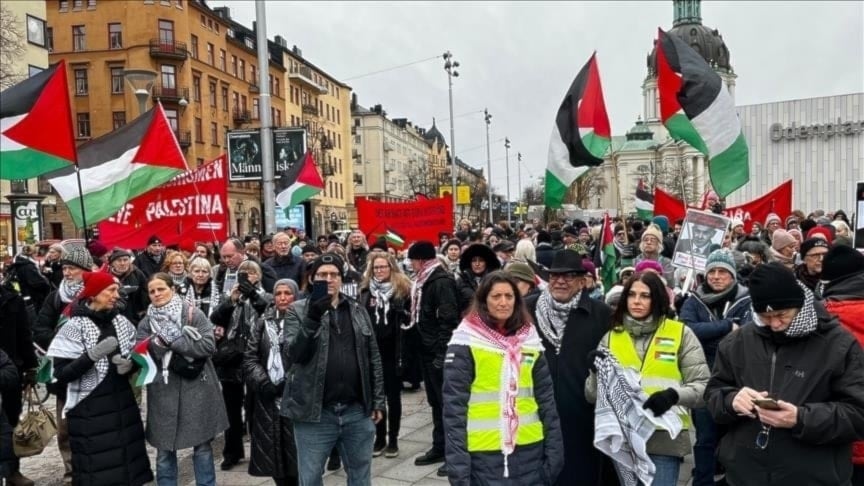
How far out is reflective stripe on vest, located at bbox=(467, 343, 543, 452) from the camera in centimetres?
367

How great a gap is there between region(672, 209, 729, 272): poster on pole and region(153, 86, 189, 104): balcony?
50.7m

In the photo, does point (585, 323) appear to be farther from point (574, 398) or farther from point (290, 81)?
point (290, 81)

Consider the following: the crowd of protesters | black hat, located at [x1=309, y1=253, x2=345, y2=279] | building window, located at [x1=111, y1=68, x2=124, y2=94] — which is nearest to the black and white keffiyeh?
the crowd of protesters

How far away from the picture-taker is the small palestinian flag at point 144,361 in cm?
504

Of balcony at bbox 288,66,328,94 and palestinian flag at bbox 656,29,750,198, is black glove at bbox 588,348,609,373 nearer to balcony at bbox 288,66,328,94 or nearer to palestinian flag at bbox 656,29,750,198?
palestinian flag at bbox 656,29,750,198

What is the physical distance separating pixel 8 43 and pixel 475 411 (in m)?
33.7

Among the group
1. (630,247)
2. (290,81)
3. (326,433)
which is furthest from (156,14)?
(326,433)

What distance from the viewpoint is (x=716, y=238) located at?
6.52 m

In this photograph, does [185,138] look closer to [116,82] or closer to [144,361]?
[116,82]

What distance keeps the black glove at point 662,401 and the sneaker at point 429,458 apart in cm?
303

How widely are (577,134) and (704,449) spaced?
440cm

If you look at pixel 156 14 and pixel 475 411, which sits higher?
pixel 156 14

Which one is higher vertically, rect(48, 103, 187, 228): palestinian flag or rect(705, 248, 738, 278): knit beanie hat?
rect(48, 103, 187, 228): palestinian flag

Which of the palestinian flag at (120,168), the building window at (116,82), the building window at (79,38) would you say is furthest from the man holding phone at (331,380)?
the building window at (79,38)
